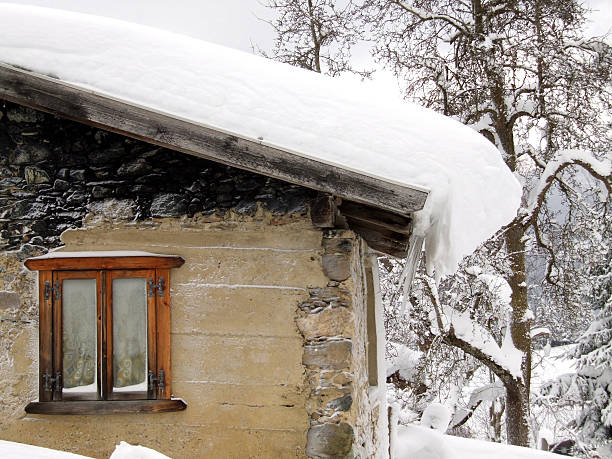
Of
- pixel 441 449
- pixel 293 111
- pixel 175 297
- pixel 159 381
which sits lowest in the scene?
pixel 441 449

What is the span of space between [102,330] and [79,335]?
0.51ft

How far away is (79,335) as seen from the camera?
3.58 meters

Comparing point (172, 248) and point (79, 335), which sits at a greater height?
point (172, 248)

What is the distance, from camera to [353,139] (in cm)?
304

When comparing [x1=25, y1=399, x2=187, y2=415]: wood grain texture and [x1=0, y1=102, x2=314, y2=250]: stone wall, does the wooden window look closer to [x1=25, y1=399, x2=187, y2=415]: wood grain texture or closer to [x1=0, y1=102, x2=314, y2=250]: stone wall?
[x1=25, y1=399, x2=187, y2=415]: wood grain texture

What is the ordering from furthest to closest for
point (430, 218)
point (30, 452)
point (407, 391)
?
point (407, 391), point (430, 218), point (30, 452)

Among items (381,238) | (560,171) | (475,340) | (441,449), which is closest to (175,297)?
(381,238)

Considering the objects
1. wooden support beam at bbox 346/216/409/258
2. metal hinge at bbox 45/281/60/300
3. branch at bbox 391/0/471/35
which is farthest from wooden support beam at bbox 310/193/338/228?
branch at bbox 391/0/471/35

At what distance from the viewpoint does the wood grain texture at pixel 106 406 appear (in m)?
3.43

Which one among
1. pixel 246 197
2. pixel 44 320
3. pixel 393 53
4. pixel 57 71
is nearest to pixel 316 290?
pixel 246 197

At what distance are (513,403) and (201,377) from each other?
7.15 metres

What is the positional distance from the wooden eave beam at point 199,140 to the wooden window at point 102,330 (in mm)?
808

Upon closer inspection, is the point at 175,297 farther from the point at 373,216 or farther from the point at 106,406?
the point at 373,216

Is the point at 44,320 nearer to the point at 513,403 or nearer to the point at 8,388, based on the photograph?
the point at 8,388
